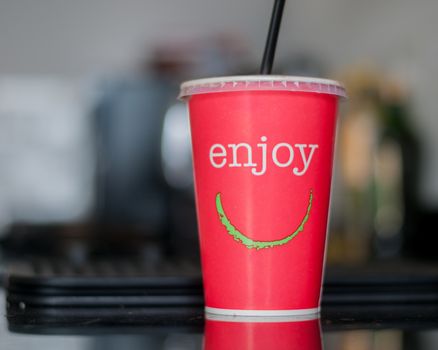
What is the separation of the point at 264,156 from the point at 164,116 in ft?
7.75

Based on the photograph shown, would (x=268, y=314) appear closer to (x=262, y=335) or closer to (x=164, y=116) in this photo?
(x=262, y=335)

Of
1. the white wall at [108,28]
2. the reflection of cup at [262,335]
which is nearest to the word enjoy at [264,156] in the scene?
the reflection of cup at [262,335]

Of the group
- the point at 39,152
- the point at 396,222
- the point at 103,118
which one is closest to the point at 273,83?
the point at 396,222

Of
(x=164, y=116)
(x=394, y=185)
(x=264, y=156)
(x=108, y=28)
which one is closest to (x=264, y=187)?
(x=264, y=156)

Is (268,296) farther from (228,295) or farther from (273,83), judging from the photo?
(273,83)

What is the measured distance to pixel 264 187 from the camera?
0.63 metres

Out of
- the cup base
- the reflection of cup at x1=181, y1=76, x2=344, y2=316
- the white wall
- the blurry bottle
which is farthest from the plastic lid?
the white wall

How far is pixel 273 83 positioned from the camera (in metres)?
0.63

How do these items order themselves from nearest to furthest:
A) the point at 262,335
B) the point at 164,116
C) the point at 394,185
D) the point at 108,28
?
1. the point at 262,335
2. the point at 394,185
3. the point at 164,116
4. the point at 108,28

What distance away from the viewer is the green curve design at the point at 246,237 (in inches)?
24.9

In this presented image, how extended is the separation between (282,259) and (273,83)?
12 centimetres

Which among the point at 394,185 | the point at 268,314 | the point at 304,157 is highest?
the point at 304,157

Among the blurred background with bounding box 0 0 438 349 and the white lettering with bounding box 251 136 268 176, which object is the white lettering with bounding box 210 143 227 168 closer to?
the white lettering with bounding box 251 136 268 176

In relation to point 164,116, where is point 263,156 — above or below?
above
